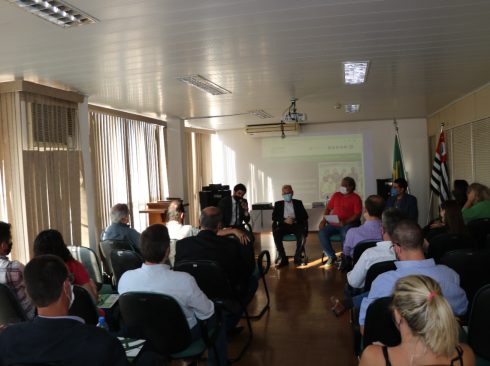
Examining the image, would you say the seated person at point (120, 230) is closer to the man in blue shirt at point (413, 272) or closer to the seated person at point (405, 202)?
the man in blue shirt at point (413, 272)

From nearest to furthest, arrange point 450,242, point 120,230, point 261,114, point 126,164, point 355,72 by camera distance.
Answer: point 450,242, point 120,230, point 355,72, point 126,164, point 261,114

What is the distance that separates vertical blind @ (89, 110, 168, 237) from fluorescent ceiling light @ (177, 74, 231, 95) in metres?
2.04

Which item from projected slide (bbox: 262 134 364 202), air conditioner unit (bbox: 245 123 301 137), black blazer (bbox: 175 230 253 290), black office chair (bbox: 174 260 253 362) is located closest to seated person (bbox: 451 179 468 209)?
projected slide (bbox: 262 134 364 202)

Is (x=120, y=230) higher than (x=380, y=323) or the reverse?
higher

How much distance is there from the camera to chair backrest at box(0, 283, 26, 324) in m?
2.59

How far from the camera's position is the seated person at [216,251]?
3520mm

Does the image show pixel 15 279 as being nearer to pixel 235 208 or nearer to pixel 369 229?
pixel 369 229

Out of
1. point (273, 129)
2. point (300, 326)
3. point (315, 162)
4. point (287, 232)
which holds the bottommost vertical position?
point (300, 326)

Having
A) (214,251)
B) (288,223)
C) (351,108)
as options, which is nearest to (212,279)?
(214,251)

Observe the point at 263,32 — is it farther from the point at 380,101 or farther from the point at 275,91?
the point at 380,101

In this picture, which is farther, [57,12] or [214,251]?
[214,251]

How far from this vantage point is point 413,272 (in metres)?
2.29

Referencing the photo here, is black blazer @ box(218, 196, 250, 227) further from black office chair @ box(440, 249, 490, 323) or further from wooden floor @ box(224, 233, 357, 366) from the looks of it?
black office chair @ box(440, 249, 490, 323)

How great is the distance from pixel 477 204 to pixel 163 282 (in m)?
4.18
